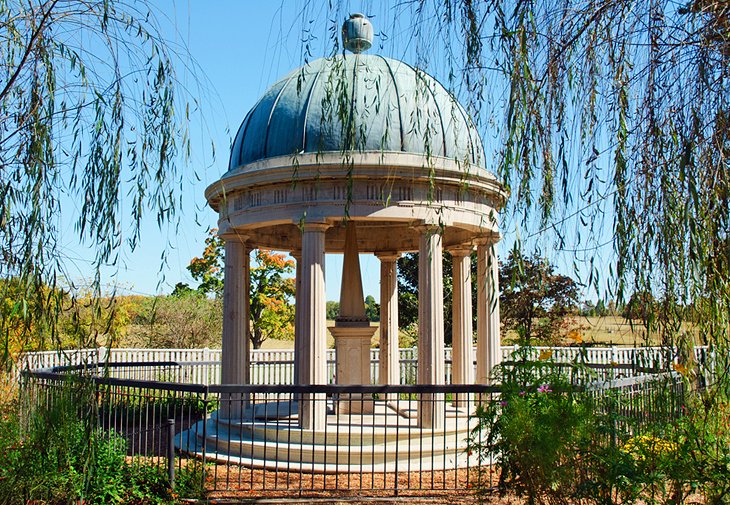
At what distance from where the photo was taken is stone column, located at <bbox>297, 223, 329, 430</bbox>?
11.6 metres

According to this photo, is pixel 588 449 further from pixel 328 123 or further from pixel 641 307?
pixel 328 123

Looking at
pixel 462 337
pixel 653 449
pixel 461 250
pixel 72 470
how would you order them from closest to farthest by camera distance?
1. pixel 653 449
2. pixel 72 470
3. pixel 462 337
4. pixel 461 250

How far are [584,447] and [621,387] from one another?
10.2ft

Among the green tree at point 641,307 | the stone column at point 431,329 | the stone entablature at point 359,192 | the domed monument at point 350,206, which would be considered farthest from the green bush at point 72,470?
the stone column at point 431,329

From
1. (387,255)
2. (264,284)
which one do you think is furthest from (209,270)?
(387,255)

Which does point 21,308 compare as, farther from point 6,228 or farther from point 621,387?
point 621,387

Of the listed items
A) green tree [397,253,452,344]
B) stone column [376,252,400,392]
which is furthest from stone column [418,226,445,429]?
green tree [397,253,452,344]

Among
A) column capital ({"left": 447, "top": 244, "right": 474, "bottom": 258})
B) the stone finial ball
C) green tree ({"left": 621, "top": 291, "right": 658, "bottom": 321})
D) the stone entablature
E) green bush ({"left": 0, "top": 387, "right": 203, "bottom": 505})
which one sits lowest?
green bush ({"left": 0, "top": 387, "right": 203, "bottom": 505})

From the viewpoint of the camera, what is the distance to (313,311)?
11.7 meters

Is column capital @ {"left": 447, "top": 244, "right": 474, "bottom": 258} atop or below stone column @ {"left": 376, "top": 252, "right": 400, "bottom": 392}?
atop

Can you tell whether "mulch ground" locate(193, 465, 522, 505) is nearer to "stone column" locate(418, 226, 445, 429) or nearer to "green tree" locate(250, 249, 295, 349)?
"stone column" locate(418, 226, 445, 429)

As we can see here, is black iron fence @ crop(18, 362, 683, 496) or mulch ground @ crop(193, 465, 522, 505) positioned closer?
mulch ground @ crop(193, 465, 522, 505)

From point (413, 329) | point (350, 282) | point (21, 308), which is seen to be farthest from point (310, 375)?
point (413, 329)

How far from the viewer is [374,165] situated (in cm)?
1107
